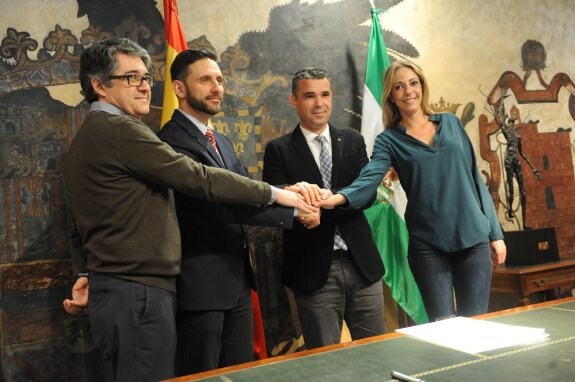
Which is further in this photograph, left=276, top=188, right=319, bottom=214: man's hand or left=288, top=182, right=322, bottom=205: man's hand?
left=288, top=182, right=322, bottom=205: man's hand

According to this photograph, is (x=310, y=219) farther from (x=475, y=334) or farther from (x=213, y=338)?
(x=475, y=334)

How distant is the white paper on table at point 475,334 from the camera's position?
1.61 m

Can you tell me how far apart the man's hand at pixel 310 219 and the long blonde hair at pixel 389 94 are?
65cm

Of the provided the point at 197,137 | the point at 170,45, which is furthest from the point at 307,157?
the point at 170,45

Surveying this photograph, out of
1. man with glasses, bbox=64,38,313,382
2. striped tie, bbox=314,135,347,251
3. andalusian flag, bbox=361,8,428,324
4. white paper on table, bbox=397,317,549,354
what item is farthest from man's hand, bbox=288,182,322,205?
andalusian flag, bbox=361,8,428,324

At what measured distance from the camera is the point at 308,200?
2764 mm

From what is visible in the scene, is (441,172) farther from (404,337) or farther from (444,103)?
(444,103)

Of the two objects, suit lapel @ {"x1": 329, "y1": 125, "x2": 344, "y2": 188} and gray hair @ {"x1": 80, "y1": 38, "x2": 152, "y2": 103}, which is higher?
gray hair @ {"x1": 80, "y1": 38, "x2": 152, "y2": 103}

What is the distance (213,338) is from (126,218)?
2.08 ft

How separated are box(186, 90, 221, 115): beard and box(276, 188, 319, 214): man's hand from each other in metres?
0.47

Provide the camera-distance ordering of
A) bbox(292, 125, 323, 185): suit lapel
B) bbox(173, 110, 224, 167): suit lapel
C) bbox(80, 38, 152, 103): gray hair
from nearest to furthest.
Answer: bbox(80, 38, 152, 103): gray hair → bbox(173, 110, 224, 167): suit lapel → bbox(292, 125, 323, 185): suit lapel

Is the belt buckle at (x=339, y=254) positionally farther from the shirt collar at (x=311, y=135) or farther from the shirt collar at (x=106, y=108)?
the shirt collar at (x=106, y=108)

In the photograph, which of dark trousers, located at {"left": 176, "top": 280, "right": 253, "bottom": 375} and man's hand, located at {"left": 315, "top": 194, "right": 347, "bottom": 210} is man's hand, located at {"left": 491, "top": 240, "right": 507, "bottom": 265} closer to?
man's hand, located at {"left": 315, "top": 194, "right": 347, "bottom": 210}

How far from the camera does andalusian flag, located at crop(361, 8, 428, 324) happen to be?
382 cm
